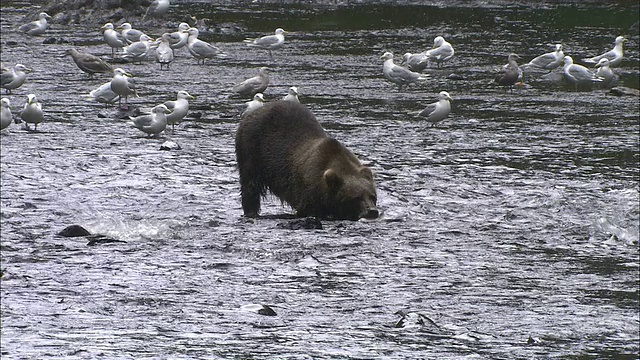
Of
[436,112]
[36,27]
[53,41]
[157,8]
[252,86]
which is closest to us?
[436,112]

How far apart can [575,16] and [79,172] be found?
827 inches

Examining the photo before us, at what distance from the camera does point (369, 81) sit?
1822 centimetres

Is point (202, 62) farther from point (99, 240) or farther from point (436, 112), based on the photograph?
point (99, 240)

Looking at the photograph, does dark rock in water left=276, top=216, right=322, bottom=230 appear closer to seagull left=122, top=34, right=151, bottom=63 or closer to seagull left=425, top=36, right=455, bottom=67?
A: seagull left=425, top=36, right=455, bottom=67

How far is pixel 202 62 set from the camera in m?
21.2

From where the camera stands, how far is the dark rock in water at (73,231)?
323 inches

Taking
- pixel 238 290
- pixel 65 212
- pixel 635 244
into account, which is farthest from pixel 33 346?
pixel 635 244

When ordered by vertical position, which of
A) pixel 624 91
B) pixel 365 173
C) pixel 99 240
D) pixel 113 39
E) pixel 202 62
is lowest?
pixel 202 62

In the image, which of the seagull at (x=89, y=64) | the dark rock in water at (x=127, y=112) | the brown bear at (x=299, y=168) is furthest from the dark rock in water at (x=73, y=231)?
the seagull at (x=89, y=64)

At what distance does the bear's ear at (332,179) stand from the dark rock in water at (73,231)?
1.91 meters

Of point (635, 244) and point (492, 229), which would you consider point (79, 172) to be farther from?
point (635, 244)

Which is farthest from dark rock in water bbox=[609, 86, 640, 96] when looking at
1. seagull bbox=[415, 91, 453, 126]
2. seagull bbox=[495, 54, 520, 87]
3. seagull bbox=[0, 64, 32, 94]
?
seagull bbox=[0, 64, 32, 94]

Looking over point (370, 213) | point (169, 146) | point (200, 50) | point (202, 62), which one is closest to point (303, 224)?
point (370, 213)

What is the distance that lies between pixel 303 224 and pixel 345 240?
0.51 metres
